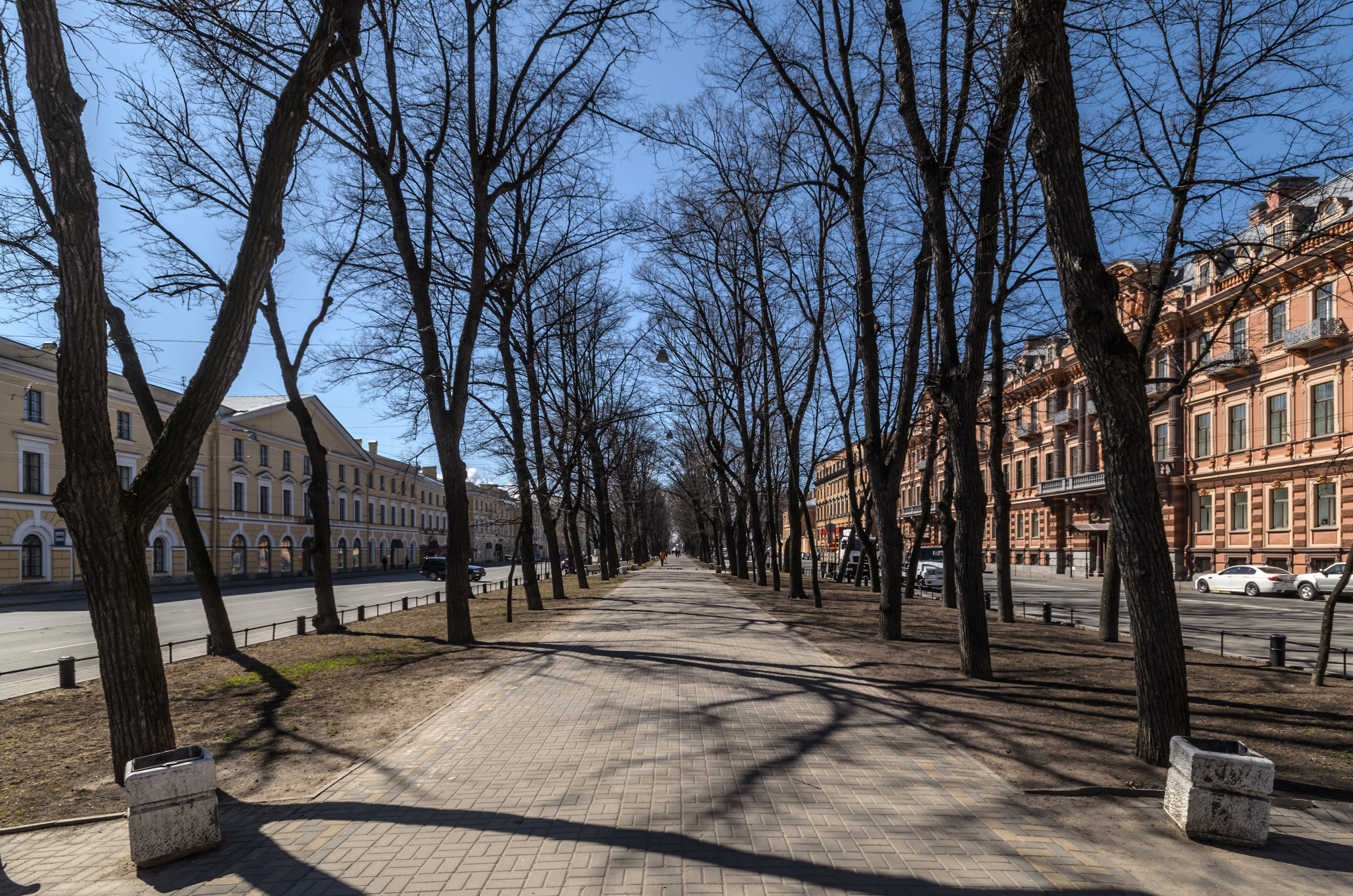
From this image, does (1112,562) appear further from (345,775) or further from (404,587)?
(404,587)

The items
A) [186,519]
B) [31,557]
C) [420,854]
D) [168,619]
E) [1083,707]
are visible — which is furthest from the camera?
[31,557]

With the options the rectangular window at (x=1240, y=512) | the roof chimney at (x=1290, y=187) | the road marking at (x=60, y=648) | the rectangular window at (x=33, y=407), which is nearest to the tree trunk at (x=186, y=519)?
the road marking at (x=60, y=648)

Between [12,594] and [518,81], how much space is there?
35.6 meters

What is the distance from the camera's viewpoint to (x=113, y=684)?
19.2ft

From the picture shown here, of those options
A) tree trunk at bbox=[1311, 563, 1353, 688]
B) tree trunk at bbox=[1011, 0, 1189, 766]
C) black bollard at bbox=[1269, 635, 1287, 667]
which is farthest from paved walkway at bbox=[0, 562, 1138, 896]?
black bollard at bbox=[1269, 635, 1287, 667]

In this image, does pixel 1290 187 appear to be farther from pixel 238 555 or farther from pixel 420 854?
pixel 238 555

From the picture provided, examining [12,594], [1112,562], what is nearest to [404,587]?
[12,594]

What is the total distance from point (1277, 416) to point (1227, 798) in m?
37.7

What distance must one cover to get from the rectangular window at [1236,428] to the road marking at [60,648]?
43.6 meters

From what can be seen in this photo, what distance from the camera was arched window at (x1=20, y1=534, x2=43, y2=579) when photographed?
3638 centimetres

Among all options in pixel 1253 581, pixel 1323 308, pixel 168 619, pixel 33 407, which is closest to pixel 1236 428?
pixel 1323 308

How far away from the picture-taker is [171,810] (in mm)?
4801

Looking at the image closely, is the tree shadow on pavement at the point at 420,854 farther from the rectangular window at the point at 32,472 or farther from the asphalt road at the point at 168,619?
the rectangular window at the point at 32,472

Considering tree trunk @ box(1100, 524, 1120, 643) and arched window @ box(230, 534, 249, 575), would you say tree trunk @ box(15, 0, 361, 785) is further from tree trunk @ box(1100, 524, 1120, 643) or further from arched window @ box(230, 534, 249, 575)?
arched window @ box(230, 534, 249, 575)
